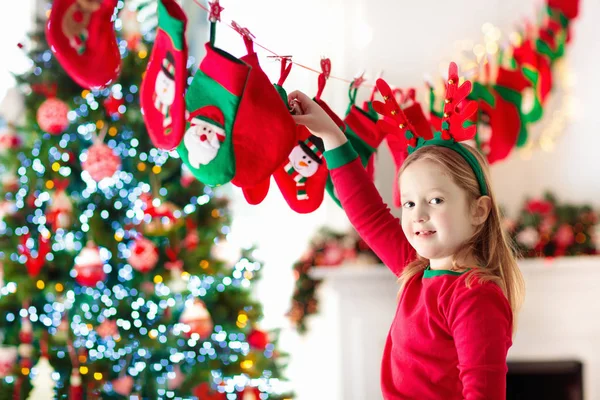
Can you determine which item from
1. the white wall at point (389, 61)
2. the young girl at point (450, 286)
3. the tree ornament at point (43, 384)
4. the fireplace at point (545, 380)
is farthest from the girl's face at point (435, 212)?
the tree ornament at point (43, 384)

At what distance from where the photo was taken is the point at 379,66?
3105 millimetres

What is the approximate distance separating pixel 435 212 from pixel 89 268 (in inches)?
61.4

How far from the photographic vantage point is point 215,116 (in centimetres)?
120

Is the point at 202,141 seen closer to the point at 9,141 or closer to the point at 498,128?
the point at 9,141

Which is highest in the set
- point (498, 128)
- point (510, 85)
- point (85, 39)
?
point (510, 85)

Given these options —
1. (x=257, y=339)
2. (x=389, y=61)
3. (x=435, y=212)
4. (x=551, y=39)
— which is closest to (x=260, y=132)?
(x=435, y=212)

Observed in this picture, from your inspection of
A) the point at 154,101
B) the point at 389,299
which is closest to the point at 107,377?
the point at 389,299

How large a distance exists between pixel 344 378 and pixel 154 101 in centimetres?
201

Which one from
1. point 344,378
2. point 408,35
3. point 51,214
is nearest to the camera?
point 51,214

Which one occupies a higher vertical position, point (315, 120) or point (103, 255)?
point (315, 120)

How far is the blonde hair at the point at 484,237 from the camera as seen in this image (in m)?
1.19

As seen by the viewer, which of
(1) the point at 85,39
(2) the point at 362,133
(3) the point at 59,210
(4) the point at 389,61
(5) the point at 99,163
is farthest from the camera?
(4) the point at 389,61

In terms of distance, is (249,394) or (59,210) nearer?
(59,210)

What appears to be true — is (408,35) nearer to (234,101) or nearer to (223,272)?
(223,272)
